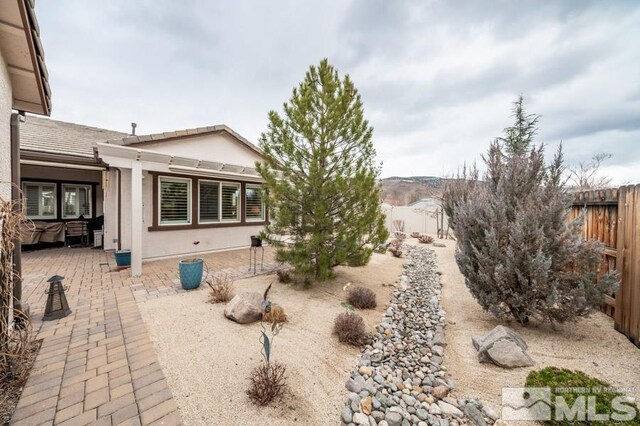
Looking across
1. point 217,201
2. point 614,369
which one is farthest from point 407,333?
point 217,201

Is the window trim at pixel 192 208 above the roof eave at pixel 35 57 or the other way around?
the other way around

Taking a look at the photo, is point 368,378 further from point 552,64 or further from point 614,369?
point 552,64

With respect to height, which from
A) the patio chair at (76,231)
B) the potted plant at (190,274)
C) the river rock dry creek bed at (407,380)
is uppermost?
the patio chair at (76,231)

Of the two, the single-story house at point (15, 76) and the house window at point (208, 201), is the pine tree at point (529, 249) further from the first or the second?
the house window at point (208, 201)

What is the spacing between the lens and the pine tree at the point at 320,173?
212 inches

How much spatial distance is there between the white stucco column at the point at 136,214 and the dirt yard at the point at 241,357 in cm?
218

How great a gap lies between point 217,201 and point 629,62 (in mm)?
12539

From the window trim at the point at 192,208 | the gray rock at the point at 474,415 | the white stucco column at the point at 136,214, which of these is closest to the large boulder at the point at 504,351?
the gray rock at the point at 474,415

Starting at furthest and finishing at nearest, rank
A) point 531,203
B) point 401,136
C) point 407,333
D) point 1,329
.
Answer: point 401,136, point 407,333, point 531,203, point 1,329

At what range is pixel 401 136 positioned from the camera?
54.8 ft

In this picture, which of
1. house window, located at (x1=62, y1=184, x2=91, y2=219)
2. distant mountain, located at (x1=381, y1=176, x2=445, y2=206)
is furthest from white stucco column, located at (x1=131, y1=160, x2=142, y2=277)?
distant mountain, located at (x1=381, y1=176, x2=445, y2=206)

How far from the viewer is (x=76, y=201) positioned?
10.4 meters

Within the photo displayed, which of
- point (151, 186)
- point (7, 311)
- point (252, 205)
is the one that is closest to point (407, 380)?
point (7, 311)

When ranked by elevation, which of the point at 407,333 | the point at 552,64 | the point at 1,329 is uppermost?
the point at 552,64
